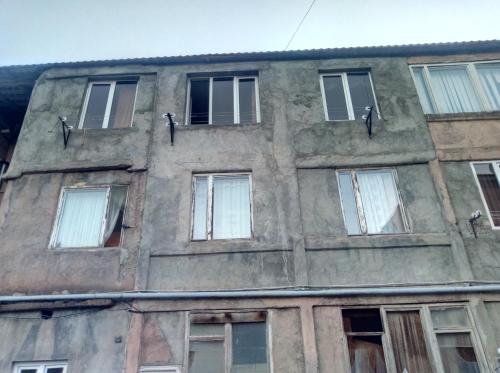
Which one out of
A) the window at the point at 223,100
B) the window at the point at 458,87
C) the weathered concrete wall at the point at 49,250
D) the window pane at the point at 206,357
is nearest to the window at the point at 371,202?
the window at the point at 458,87

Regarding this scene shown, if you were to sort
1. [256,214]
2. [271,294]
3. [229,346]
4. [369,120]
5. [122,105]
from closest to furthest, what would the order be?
1. [229,346]
2. [271,294]
3. [256,214]
4. [369,120]
5. [122,105]

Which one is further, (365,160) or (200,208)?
(365,160)

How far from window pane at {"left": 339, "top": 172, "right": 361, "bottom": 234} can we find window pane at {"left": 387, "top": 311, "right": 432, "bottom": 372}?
196 centimetres

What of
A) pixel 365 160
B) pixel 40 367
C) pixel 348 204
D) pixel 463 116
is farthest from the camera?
pixel 463 116

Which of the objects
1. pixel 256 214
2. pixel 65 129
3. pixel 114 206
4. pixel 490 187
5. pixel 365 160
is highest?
pixel 65 129

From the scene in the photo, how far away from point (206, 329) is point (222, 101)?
606 cm

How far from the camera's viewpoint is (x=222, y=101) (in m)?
11.3

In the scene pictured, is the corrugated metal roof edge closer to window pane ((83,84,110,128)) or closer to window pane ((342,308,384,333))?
window pane ((83,84,110,128))

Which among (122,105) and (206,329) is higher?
(122,105)

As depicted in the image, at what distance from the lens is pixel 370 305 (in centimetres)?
826

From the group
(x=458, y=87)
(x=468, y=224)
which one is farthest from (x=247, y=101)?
(x=468, y=224)

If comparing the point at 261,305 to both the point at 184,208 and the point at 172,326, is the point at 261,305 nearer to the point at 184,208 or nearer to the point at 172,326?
the point at 172,326

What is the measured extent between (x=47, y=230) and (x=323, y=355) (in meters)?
6.49

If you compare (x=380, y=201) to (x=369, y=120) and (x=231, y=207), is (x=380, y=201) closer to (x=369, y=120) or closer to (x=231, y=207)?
(x=369, y=120)
